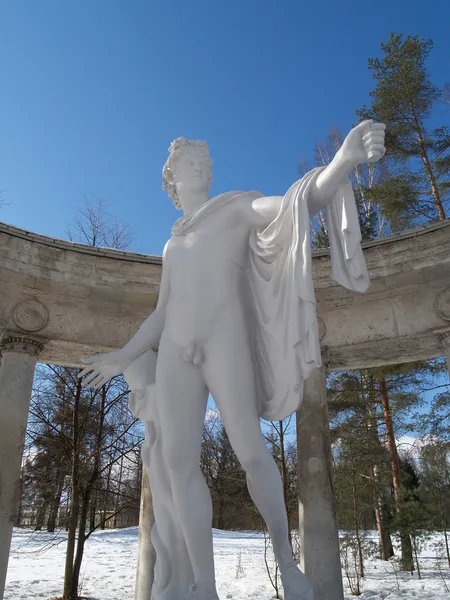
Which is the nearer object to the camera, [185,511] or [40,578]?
[185,511]

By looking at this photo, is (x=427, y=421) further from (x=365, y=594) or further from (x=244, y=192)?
(x=244, y=192)

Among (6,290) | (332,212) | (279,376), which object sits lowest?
(279,376)

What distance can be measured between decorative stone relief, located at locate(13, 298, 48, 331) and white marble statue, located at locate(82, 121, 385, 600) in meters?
6.49

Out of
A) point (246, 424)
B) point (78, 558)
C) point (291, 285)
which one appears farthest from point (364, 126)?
point (78, 558)

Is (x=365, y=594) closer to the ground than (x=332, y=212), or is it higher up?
closer to the ground

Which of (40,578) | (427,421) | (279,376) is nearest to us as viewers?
(279,376)

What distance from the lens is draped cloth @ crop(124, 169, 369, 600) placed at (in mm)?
4570

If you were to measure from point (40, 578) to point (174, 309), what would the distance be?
16.6 meters

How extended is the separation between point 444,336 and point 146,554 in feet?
23.4

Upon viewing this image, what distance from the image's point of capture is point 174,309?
508cm

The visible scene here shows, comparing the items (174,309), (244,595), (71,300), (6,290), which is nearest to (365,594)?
(244,595)

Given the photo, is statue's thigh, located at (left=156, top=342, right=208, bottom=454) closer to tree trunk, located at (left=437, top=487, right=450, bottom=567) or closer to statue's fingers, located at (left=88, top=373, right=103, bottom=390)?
statue's fingers, located at (left=88, top=373, right=103, bottom=390)

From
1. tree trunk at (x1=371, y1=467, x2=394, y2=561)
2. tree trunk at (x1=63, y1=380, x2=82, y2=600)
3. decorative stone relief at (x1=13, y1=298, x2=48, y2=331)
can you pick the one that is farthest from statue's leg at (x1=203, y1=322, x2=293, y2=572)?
tree trunk at (x1=371, y1=467, x2=394, y2=561)

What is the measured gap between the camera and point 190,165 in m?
5.80
